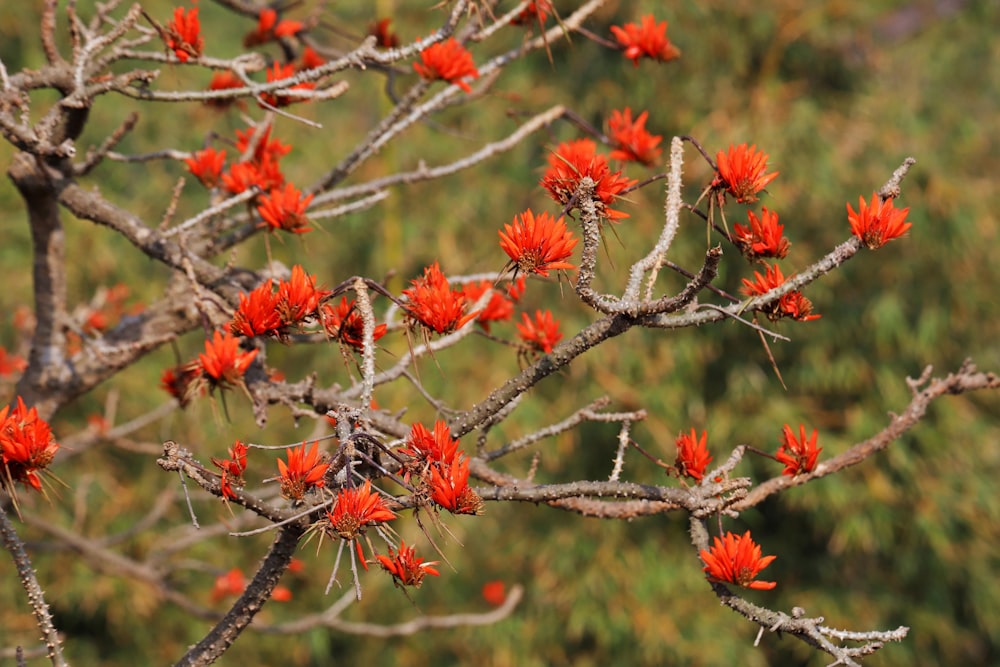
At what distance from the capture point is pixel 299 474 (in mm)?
1015

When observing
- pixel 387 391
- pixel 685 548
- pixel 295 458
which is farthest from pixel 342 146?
pixel 295 458

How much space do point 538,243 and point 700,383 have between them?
3712 millimetres

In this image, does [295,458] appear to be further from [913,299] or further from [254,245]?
[254,245]

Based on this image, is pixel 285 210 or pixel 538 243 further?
pixel 285 210

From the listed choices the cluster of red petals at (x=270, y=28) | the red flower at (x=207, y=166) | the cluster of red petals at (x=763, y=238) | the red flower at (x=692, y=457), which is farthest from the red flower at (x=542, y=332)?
the cluster of red petals at (x=270, y=28)

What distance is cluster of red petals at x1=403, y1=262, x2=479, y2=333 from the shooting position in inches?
43.4

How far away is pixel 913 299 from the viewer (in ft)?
14.7

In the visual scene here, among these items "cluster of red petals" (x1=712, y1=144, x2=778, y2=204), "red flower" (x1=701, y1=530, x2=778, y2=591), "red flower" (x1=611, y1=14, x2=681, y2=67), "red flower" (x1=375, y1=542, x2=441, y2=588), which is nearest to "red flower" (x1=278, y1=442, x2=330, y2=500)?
"red flower" (x1=375, y1=542, x2=441, y2=588)

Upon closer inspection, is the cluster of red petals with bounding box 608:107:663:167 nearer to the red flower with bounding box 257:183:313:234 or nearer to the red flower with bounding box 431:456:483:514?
the red flower with bounding box 257:183:313:234

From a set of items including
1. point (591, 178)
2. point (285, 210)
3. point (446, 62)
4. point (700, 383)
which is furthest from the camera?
point (700, 383)

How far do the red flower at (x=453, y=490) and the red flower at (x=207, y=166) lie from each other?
3.04ft

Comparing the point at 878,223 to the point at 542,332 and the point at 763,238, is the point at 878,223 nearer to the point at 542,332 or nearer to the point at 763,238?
the point at 763,238

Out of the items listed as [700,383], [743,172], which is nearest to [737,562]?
[743,172]

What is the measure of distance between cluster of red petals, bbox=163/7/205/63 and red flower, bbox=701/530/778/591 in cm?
116
